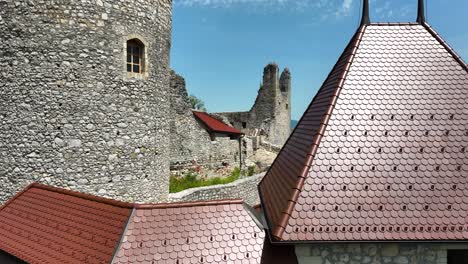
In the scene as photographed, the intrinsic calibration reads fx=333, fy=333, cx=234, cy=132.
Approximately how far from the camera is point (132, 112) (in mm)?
8781

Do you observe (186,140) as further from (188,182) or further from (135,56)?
(135,56)

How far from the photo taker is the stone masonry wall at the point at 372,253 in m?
4.14

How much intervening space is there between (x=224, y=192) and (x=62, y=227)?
804cm

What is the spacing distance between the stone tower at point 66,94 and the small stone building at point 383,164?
15.9ft

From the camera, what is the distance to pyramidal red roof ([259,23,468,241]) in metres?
4.10

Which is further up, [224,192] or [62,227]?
[62,227]

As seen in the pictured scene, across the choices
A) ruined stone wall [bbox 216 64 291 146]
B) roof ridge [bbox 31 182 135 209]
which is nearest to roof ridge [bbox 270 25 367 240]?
roof ridge [bbox 31 182 135 209]

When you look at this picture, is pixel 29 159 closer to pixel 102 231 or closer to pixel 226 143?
pixel 102 231

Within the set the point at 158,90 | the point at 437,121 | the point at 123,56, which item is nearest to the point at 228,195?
the point at 158,90

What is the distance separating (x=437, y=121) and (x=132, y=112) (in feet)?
22.6

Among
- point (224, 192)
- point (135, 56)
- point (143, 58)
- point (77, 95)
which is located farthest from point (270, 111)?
point (77, 95)

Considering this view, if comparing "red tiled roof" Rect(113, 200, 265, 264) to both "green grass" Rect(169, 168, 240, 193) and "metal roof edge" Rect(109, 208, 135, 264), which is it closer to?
"metal roof edge" Rect(109, 208, 135, 264)

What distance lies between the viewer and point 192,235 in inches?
186

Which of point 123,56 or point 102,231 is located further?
point 123,56
